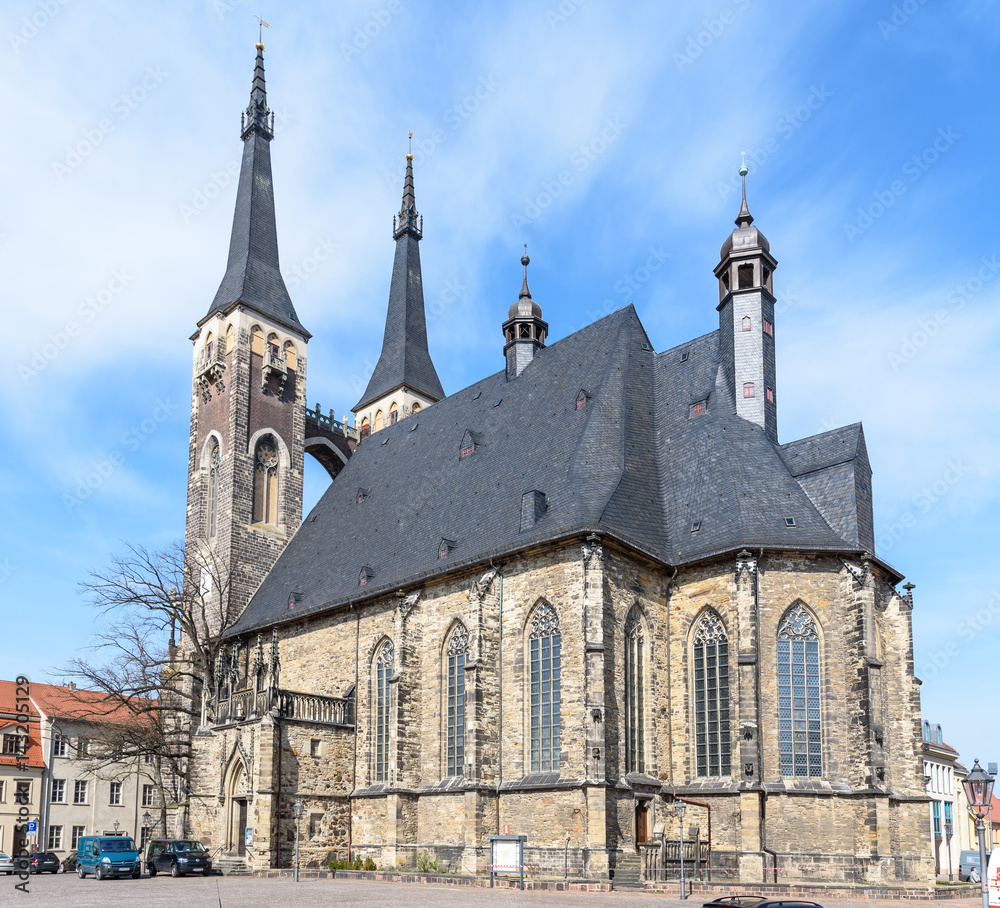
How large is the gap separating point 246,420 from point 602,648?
72.6 ft

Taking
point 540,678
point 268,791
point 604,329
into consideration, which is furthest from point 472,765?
point 604,329

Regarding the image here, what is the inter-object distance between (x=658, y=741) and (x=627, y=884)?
12.7ft

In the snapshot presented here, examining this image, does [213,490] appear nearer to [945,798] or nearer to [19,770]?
[19,770]

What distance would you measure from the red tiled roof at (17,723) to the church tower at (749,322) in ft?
121

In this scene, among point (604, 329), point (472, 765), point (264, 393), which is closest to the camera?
point (472, 765)

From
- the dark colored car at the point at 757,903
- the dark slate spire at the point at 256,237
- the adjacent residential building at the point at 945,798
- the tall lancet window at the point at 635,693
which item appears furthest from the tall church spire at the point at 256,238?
the adjacent residential building at the point at 945,798

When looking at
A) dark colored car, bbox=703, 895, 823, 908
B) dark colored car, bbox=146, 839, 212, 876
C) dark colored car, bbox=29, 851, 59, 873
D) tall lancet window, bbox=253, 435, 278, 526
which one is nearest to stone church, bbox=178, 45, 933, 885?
dark colored car, bbox=146, 839, 212, 876

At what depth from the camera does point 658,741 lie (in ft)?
82.7

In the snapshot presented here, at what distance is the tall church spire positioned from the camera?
43.1 m

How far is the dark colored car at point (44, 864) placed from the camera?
34219mm

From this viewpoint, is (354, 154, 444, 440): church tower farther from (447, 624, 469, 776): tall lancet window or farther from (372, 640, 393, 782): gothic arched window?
(447, 624, 469, 776): tall lancet window

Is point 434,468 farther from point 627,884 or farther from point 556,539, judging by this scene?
point 627,884

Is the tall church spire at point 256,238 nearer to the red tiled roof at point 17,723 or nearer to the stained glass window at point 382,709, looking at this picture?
the stained glass window at point 382,709

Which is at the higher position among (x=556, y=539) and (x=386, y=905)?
(x=556, y=539)
